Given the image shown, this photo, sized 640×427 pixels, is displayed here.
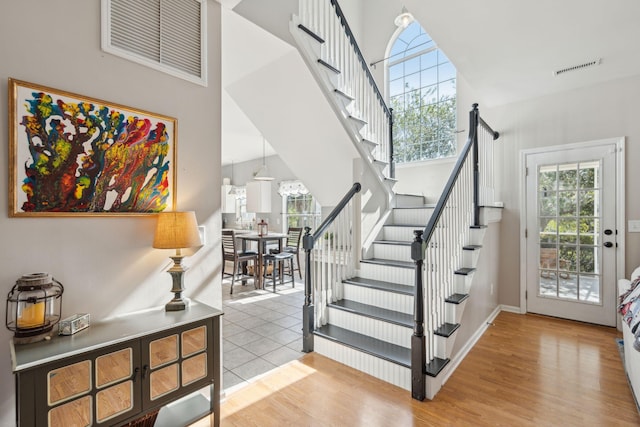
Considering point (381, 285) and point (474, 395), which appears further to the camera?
point (381, 285)

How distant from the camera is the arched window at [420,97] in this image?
15.1ft

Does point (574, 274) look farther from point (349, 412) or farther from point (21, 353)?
point (21, 353)

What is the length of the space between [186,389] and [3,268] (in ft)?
3.47

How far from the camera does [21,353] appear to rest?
1.27 meters

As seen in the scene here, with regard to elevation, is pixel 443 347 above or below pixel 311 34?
below

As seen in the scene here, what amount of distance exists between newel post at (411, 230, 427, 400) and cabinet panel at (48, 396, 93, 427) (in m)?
1.90

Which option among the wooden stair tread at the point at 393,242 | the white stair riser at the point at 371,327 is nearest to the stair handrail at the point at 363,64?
the wooden stair tread at the point at 393,242

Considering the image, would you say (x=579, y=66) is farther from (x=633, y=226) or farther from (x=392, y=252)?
(x=392, y=252)

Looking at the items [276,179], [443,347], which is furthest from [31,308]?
[276,179]

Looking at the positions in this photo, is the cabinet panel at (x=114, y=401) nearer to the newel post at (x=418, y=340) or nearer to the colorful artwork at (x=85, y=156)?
the colorful artwork at (x=85, y=156)

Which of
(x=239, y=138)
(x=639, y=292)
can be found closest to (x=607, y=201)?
(x=639, y=292)

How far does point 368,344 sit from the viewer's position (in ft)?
8.59

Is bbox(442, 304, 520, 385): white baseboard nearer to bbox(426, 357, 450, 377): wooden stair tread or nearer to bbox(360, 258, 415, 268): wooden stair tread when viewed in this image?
bbox(426, 357, 450, 377): wooden stair tread

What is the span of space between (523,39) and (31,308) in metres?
3.96
